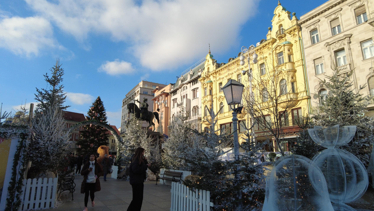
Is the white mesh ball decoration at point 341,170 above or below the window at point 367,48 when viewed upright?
below

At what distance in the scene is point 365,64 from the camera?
Result: 18906 millimetres

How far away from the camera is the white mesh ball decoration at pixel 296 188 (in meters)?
2.98

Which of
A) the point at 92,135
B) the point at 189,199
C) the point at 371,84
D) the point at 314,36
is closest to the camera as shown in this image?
the point at 189,199

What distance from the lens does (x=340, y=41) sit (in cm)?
2073

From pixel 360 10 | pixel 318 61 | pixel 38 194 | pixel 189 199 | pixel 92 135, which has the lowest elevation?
pixel 38 194

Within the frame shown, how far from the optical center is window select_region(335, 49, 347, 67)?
67.5 feet

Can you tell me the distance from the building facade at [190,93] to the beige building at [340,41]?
1946 cm

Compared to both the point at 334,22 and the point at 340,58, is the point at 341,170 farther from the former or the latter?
the point at 334,22

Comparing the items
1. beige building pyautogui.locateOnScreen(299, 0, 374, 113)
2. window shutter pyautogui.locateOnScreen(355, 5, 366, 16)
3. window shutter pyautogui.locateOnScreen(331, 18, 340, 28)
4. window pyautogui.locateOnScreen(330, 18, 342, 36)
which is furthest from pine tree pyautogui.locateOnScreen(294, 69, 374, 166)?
window shutter pyautogui.locateOnScreen(331, 18, 340, 28)

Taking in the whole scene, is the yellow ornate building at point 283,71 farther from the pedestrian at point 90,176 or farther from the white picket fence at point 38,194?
the white picket fence at point 38,194

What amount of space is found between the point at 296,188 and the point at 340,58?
23.3 meters

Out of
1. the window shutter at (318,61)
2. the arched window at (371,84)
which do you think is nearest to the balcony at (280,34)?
the window shutter at (318,61)

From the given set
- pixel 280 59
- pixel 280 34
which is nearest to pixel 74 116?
pixel 280 59

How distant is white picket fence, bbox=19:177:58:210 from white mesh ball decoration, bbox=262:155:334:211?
615 cm
